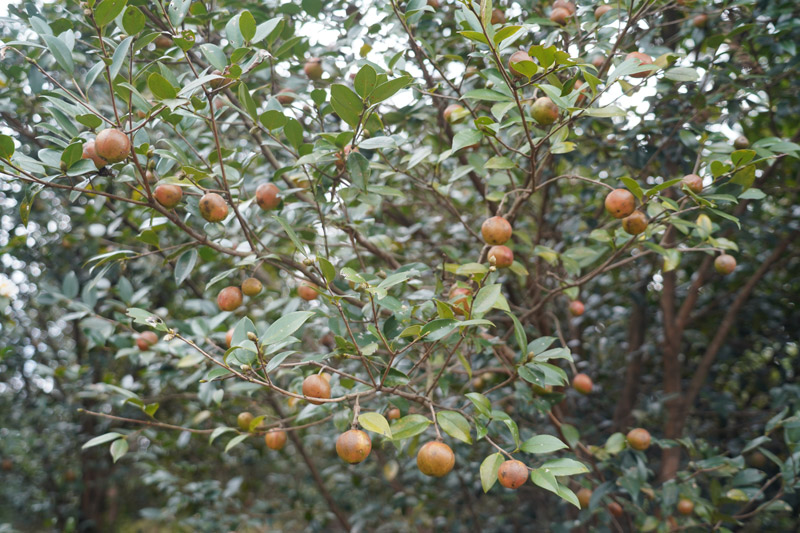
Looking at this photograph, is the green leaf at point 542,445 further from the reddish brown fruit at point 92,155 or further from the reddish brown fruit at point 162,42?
the reddish brown fruit at point 162,42

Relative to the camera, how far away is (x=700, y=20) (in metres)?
1.56

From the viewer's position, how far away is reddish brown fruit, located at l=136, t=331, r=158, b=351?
1.53 m

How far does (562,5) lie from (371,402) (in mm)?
1199

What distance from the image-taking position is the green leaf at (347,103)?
0.89 meters

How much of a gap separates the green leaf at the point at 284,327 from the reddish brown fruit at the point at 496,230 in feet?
1.52

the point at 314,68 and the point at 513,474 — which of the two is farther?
the point at 314,68

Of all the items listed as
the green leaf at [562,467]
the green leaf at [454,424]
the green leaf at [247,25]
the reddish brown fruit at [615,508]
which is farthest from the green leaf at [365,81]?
the reddish brown fruit at [615,508]

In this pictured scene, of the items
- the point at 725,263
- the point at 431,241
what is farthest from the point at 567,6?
the point at 431,241

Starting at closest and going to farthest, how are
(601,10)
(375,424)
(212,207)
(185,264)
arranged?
(375,424), (212,207), (185,264), (601,10)

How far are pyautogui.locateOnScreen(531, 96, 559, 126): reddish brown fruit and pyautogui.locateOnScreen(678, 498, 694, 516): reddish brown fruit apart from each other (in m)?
1.16

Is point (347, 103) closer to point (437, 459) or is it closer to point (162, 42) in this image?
point (437, 459)

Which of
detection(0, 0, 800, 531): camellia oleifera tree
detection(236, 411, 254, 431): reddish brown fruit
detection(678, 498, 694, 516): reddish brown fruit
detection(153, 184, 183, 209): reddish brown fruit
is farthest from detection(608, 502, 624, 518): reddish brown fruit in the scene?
detection(153, 184, 183, 209): reddish brown fruit

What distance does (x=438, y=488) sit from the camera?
97.0 inches

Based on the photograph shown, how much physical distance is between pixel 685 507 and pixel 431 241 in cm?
112
